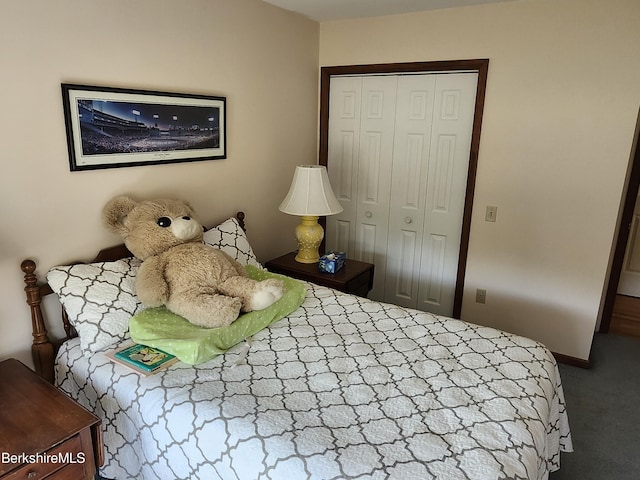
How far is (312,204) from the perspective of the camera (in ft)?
9.09

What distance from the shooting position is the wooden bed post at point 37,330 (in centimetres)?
181

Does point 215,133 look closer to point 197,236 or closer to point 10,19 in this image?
point 197,236

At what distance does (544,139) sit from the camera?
2721mm

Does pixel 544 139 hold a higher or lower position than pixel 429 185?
higher

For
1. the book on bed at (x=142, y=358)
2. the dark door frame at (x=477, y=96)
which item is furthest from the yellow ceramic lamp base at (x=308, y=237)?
the book on bed at (x=142, y=358)

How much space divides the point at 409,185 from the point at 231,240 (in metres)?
1.44

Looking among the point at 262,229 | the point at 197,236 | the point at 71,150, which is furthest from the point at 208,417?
the point at 262,229

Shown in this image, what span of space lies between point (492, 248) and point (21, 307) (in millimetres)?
2678

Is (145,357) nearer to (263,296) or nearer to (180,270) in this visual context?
(180,270)

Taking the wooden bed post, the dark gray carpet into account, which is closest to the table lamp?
the wooden bed post

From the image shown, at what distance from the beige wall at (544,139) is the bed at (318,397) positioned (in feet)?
3.64

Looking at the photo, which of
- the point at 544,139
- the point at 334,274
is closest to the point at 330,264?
the point at 334,274

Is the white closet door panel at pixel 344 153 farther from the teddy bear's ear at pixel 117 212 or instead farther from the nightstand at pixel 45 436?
the nightstand at pixel 45 436

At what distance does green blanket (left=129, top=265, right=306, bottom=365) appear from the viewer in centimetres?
171
